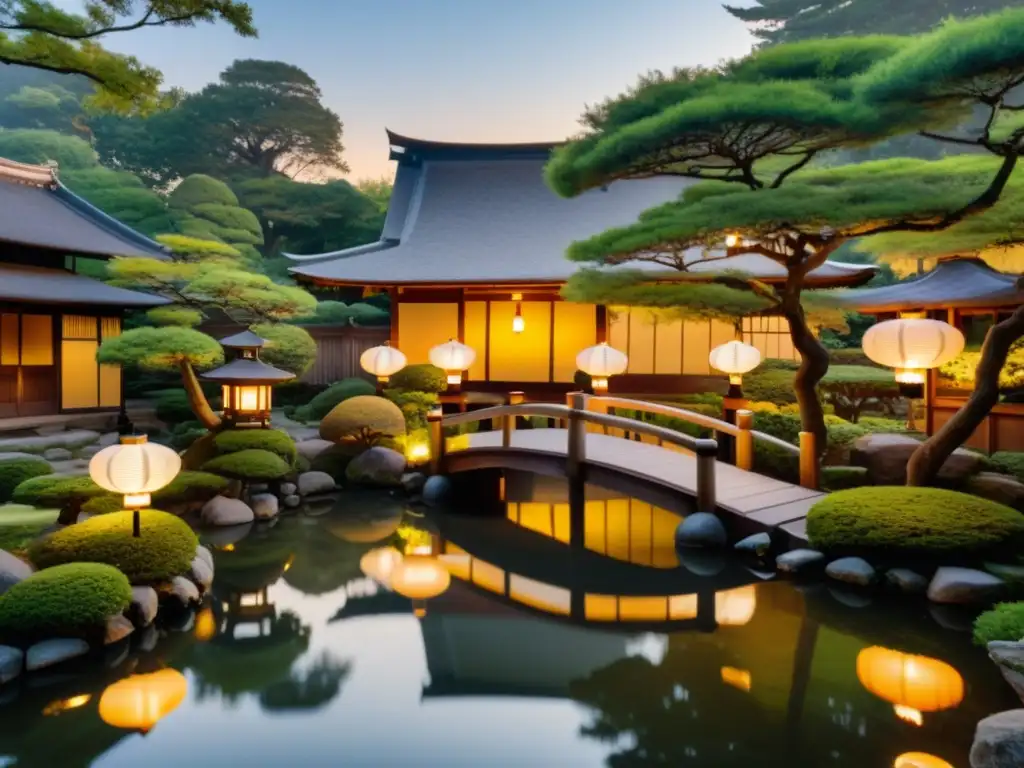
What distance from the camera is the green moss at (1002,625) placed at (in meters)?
4.95

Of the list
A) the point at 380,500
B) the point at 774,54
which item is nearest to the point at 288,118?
the point at 380,500

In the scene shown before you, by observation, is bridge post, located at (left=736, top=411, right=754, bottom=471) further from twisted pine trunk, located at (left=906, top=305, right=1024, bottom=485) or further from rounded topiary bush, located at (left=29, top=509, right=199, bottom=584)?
rounded topiary bush, located at (left=29, top=509, right=199, bottom=584)

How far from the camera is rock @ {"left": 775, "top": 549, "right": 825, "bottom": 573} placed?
284 inches

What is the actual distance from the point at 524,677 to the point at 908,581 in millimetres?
3986

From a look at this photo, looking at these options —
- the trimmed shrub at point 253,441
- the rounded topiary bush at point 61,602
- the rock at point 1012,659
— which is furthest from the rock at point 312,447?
the rock at point 1012,659

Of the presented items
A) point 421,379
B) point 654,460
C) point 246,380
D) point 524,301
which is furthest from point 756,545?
point 524,301

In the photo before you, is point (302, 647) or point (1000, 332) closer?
point (302, 647)

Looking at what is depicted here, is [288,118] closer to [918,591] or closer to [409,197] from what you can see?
[409,197]

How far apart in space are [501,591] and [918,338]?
204 inches

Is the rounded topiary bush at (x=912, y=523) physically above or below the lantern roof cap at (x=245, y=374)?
below

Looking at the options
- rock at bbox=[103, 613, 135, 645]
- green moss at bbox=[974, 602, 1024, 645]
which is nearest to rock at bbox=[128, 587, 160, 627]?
rock at bbox=[103, 613, 135, 645]

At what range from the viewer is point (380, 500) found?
11508 mm

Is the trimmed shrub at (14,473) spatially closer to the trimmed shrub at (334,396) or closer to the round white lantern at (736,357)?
the trimmed shrub at (334,396)

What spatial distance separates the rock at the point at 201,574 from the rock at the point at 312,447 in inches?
202
